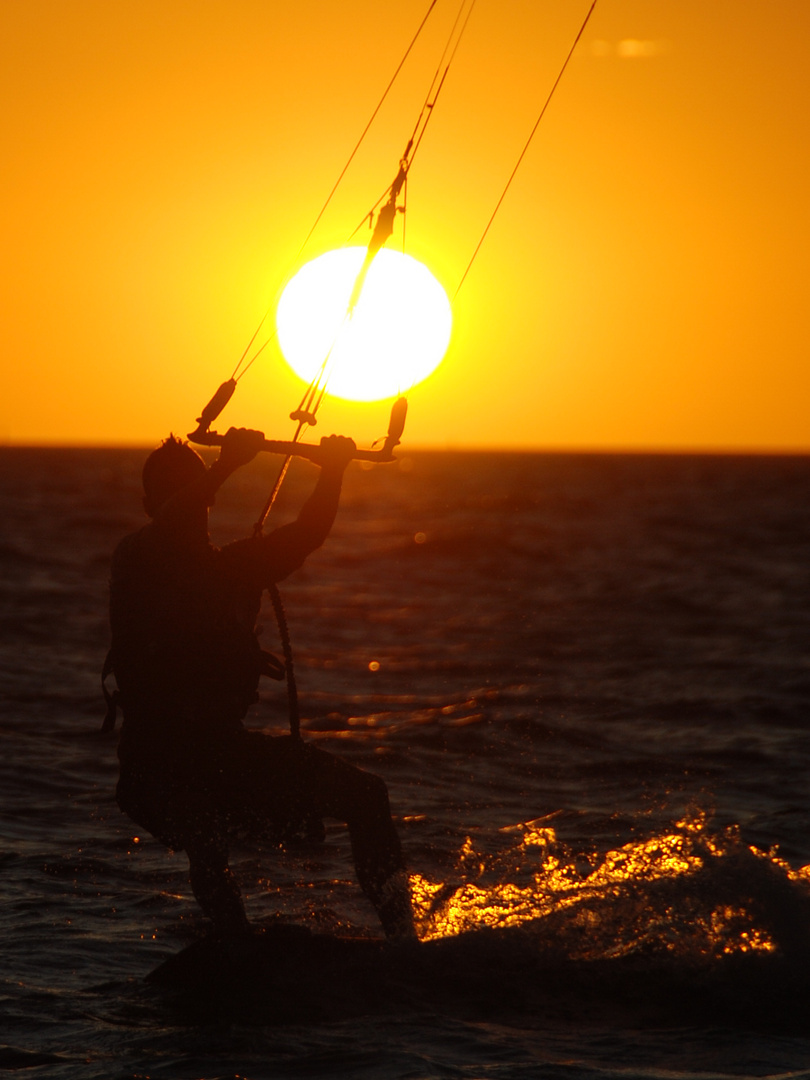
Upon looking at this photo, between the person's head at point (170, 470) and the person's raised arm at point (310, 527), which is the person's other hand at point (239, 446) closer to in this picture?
the person's head at point (170, 470)

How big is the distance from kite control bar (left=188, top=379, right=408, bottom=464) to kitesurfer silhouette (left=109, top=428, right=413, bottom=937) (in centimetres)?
10

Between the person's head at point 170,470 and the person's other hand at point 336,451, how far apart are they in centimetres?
52

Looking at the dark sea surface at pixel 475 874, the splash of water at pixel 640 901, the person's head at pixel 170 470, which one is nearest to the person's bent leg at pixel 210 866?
the dark sea surface at pixel 475 874

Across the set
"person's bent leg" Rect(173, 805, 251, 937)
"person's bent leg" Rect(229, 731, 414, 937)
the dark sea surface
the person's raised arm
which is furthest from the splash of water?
the person's raised arm

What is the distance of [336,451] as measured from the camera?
18.9 ft

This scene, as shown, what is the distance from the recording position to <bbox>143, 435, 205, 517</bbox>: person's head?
5602 mm

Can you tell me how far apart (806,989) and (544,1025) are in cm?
116

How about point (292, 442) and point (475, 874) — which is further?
point (475, 874)

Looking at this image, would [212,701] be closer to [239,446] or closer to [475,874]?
[239,446]

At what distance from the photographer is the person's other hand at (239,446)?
5477 millimetres

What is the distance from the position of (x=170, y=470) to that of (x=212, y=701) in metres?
0.95

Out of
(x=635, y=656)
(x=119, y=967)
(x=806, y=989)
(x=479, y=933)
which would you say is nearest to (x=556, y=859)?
(x=479, y=933)

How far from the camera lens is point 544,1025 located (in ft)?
18.0

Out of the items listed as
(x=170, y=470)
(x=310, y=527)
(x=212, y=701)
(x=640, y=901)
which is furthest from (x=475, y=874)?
(x=170, y=470)
